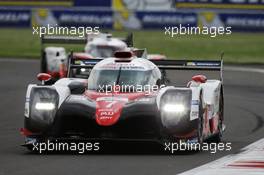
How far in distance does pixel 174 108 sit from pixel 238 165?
1874mm

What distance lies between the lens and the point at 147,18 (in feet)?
172

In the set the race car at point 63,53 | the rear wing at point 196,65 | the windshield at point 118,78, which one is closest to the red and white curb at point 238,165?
the windshield at point 118,78

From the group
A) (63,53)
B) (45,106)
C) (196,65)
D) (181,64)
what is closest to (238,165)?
(45,106)

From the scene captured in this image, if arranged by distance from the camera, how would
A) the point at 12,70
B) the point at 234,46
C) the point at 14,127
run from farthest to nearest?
1. the point at 234,46
2. the point at 12,70
3. the point at 14,127

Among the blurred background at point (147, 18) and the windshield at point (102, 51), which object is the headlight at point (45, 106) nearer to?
the windshield at point (102, 51)

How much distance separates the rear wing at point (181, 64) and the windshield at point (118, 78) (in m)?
1.23

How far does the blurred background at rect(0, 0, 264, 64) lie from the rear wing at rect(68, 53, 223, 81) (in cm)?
2963

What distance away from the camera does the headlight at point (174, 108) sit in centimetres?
1402

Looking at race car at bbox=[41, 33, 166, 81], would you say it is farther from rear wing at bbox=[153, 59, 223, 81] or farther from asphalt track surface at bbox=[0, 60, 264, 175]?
rear wing at bbox=[153, 59, 223, 81]

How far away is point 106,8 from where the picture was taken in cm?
5256

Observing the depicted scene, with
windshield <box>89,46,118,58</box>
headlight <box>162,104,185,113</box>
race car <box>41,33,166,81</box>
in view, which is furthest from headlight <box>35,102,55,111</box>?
windshield <box>89,46,118,58</box>

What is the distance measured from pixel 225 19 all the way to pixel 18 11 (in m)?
11.3

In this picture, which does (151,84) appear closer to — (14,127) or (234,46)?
(14,127)

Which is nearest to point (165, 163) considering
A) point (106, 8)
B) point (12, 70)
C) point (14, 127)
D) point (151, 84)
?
point (151, 84)
